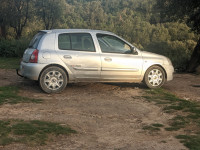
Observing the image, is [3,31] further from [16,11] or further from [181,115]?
[181,115]

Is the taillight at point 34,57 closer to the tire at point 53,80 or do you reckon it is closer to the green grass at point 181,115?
the tire at point 53,80

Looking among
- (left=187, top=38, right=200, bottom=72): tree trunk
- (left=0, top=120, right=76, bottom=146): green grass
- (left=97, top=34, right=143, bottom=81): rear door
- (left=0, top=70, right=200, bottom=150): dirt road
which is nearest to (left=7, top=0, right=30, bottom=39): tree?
(left=187, top=38, right=200, bottom=72): tree trunk

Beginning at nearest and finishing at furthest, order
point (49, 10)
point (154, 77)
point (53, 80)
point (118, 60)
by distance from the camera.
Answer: point (53, 80) → point (118, 60) → point (154, 77) → point (49, 10)

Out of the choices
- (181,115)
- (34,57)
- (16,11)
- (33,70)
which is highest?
(16,11)

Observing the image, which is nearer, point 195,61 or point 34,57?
point 34,57

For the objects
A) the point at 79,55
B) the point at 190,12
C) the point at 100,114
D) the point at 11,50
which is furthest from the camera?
the point at 11,50

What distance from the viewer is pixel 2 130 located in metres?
5.62

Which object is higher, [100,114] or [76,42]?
[76,42]

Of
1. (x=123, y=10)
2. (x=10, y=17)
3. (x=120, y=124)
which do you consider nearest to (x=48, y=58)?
(x=120, y=124)

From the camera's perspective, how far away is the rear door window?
9.45 m

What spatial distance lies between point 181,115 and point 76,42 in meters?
3.71

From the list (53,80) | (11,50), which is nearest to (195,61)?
(53,80)

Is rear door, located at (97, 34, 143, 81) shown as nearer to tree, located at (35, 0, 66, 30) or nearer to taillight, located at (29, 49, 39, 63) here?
taillight, located at (29, 49, 39, 63)

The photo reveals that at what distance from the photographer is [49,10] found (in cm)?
3769
